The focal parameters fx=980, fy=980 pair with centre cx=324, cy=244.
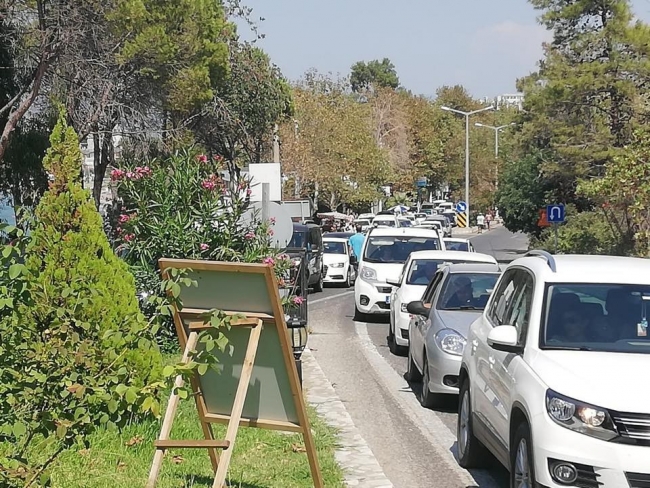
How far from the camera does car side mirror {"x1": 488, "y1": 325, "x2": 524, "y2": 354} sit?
652 centimetres

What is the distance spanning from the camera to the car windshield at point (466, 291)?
1202 centimetres

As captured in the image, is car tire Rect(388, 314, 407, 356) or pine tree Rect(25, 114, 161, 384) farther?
car tire Rect(388, 314, 407, 356)

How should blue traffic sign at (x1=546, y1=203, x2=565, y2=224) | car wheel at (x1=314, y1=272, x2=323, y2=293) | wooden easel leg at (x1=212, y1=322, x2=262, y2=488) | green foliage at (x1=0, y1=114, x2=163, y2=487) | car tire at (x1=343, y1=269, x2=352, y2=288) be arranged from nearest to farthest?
green foliage at (x1=0, y1=114, x2=163, y2=487) → wooden easel leg at (x1=212, y1=322, x2=262, y2=488) → car wheel at (x1=314, y1=272, x2=323, y2=293) → blue traffic sign at (x1=546, y1=203, x2=565, y2=224) → car tire at (x1=343, y1=269, x2=352, y2=288)

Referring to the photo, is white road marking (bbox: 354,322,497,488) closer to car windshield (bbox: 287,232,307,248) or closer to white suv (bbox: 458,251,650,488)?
white suv (bbox: 458,251,650,488)

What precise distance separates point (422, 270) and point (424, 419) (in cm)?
658

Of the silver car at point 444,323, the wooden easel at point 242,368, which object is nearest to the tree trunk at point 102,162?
the silver car at point 444,323

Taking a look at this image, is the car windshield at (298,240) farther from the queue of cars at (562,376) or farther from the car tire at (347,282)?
the queue of cars at (562,376)

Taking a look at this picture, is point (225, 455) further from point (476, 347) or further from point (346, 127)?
point (346, 127)

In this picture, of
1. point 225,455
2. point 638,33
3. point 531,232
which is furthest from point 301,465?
point 531,232

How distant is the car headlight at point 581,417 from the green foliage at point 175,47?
20.2m

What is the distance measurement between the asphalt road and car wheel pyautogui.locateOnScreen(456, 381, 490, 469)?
86mm

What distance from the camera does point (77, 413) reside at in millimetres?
4262

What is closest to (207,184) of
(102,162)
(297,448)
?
(297,448)

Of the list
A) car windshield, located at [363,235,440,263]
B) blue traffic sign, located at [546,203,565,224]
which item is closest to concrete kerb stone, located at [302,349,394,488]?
car windshield, located at [363,235,440,263]
